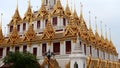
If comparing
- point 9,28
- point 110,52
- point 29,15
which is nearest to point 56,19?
point 29,15

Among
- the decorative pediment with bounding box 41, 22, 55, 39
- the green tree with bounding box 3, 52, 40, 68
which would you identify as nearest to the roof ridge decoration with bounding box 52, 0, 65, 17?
the decorative pediment with bounding box 41, 22, 55, 39

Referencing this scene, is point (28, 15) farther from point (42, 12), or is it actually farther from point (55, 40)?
point (55, 40)

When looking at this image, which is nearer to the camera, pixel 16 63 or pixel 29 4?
pixel 16 63

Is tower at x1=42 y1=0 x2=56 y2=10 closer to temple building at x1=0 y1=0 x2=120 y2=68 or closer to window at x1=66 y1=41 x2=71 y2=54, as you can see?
temple building at x1=0 y1=0 x2=120 y2=68

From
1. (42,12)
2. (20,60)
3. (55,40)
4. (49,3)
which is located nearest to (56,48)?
(55,40)

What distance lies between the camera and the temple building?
32781 mm

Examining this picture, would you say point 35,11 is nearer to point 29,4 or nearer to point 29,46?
point 29,4

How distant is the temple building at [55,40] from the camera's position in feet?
108

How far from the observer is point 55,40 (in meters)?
34.2

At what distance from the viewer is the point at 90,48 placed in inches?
1569

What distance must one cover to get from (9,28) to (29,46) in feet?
36.6

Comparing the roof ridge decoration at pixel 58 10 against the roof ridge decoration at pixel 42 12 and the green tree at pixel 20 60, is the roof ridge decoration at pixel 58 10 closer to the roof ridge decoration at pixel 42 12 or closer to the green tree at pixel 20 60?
the roof ridge decoration at pixel 42 12

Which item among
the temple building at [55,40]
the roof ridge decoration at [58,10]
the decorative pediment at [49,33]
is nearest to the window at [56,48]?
the temple building at [55,40]

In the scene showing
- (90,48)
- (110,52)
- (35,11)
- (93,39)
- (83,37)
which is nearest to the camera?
(83,37)
